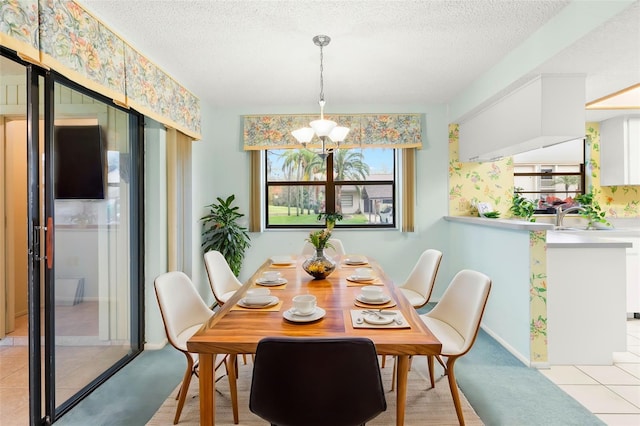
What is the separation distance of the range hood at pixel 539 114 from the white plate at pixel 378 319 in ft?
6.88

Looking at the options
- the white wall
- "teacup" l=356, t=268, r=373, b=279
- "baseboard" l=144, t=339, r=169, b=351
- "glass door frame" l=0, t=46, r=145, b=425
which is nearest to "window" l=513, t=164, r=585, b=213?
the white wall

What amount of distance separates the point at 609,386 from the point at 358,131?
331 centimetres

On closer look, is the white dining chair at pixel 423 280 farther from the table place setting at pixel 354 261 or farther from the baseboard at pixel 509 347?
the baseboard at pixel 509 347

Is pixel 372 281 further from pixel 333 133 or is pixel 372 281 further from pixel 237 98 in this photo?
pixel 237 98

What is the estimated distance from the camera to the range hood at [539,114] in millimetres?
2645

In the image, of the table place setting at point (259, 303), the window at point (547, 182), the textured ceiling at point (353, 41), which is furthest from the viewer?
the window at point (547, 182)

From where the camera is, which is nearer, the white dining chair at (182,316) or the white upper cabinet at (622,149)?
the white dining chair at (182,316)

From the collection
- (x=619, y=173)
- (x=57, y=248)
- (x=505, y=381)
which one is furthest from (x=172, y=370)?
(x=619, y=173)

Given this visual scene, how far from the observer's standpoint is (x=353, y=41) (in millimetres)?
2553

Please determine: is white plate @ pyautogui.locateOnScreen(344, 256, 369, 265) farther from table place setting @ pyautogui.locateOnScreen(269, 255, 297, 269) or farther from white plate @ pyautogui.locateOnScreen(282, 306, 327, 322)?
white plate @ pyautogui.locateOnScreen(282, 306, 327, 322)

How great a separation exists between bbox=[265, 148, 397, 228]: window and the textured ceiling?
1.17m

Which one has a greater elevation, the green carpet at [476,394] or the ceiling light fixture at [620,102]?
the ceiling light fixture at [620,102]

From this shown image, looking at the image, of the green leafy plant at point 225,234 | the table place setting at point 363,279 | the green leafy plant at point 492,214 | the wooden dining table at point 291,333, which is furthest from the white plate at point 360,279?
the green leafy plant at point 492,214

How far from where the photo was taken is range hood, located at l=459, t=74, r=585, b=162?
2645 millimetres
